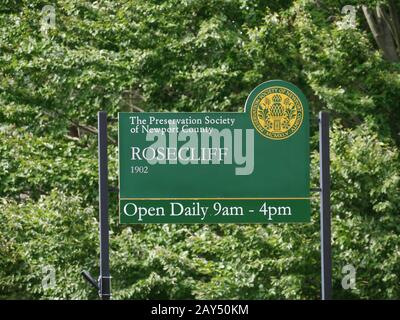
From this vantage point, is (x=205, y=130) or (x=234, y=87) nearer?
(x=205, y=130)

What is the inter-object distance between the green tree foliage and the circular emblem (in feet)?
14.9

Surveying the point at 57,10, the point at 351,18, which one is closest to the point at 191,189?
the point at 351,18

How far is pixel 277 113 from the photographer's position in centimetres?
1210

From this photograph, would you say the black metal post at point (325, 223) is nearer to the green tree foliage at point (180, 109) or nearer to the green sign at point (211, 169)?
the green sign at point (211, 169)

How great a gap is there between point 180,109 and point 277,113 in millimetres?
7480

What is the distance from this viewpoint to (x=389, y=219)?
54.1ft

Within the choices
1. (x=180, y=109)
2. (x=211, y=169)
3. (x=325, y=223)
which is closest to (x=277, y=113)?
(x=211, y=169)

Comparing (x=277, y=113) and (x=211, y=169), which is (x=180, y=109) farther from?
(x=211, y=169)

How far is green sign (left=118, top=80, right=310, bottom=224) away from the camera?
11.9 metres

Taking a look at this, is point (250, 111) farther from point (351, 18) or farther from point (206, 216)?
point (351, 18)

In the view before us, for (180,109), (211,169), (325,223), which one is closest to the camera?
(211,169)

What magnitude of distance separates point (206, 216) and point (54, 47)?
9.11 meters

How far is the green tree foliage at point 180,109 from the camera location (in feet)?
54.6

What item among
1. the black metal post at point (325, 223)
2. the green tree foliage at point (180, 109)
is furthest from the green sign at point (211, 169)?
the green tree foliage at point (180, 109)
